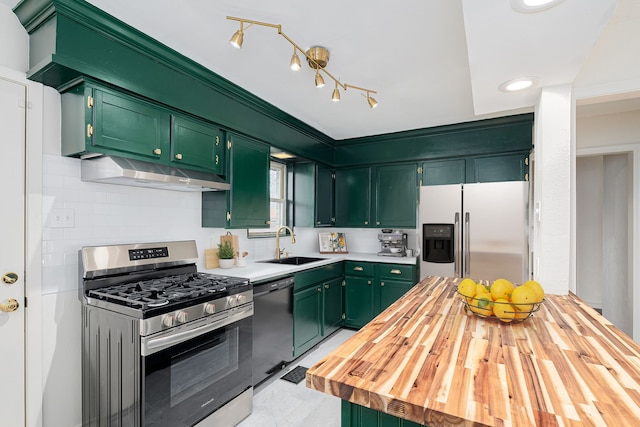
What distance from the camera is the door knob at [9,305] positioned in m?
1.66

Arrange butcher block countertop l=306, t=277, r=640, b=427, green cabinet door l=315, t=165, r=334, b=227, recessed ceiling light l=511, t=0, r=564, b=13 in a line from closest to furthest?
butcher block countertop l=306, t=277, r=640, b=427, recessed ceiling light l=511, t=0, r=564, b=13, green cabinet door l=315, t=165, r=334, b=227

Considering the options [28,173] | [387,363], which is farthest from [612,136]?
[28,173]

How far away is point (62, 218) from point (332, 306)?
275 cm

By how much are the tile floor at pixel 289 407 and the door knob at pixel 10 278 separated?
5.34 ft

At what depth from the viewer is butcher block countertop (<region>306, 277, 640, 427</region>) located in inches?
27.3

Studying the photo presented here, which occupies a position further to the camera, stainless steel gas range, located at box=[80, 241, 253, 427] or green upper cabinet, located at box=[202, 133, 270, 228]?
green upper cabinet, located at box=[202, 133, 270, 228]

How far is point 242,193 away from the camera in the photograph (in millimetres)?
2816

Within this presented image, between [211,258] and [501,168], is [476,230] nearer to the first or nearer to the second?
[501,168]

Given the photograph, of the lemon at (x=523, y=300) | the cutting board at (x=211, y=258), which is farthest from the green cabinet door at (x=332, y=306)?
the lemon at (x=523, y=300)

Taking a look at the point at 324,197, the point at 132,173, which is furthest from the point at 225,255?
the point at 324,197

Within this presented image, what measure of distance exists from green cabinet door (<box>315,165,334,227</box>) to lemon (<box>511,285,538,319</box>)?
9.64 feet

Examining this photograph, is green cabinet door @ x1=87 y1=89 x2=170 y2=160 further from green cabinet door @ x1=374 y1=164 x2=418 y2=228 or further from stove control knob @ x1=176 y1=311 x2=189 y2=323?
green cabinet door @ x1=374 y1=164 x2=418 y2=228

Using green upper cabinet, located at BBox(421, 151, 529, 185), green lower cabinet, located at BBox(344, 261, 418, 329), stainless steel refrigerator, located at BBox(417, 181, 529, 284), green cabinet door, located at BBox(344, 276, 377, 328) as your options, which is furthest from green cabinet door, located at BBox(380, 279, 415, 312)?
green upper cabinet, located at BBox(421, 151, 529, 185)

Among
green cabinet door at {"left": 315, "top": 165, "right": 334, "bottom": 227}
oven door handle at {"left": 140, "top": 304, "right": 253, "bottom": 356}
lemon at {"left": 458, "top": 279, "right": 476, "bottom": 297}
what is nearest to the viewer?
lemon at {"left": 458, "top": 279, "right": 476, "bottom": 297}
